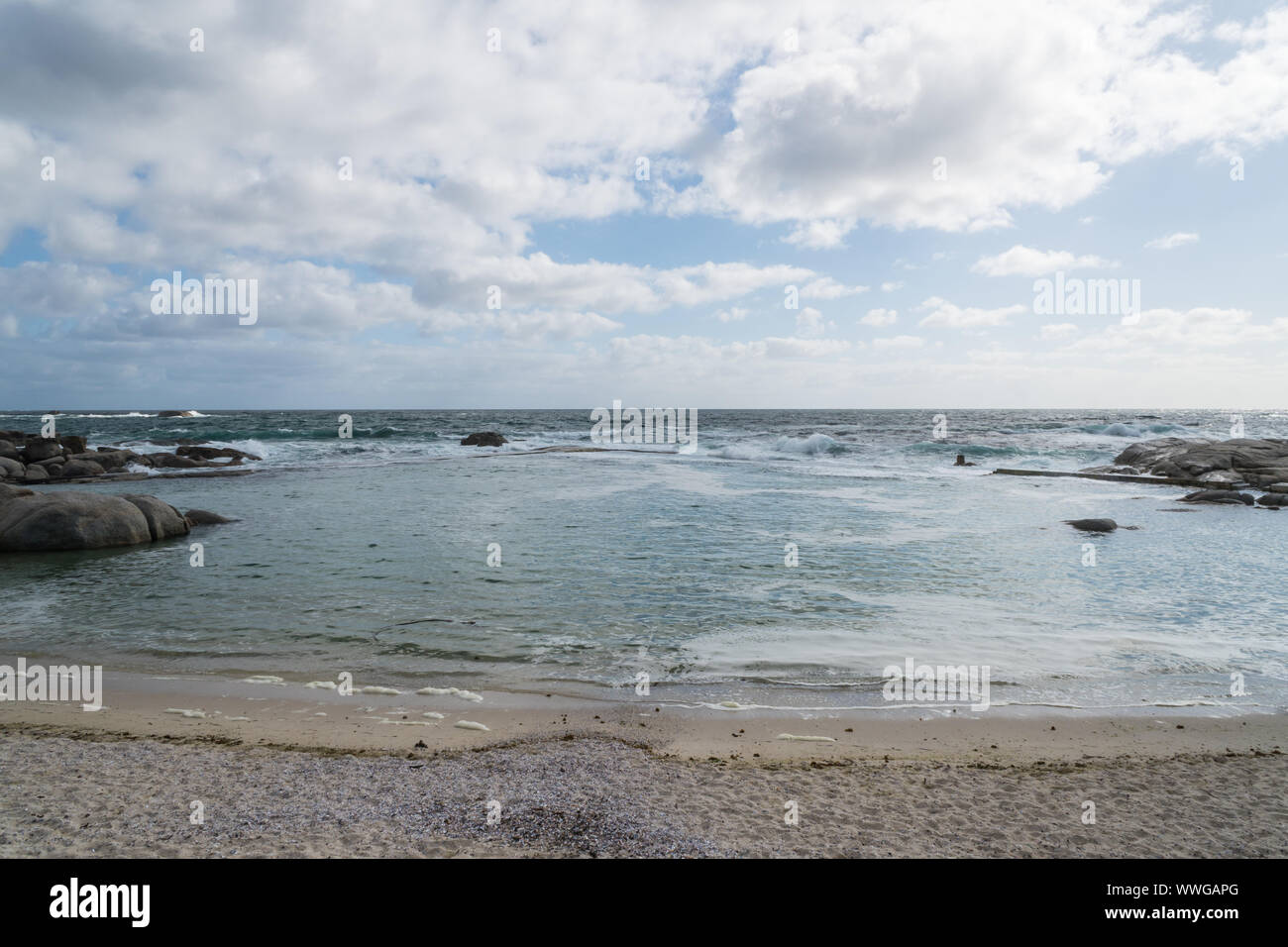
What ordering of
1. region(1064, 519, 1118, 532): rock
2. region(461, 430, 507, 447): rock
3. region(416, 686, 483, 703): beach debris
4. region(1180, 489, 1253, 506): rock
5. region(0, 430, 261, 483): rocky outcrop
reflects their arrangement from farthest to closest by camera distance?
region(461, 430, 507, 447): rock, region(0, 430, 261, 483): rocky outcrop, region(1180, 489, 1253, 506): rock, region(1064, 519, 1118, 532): rock, region(416, 686, 483, 703): beach debris

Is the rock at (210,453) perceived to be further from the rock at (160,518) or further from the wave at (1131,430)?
the wave at (1131,430)

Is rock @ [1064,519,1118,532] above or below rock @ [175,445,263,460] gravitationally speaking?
below

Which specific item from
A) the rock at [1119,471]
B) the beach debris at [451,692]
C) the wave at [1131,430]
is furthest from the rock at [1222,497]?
the wave at [1131,430]

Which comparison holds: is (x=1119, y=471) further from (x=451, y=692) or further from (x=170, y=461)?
(x=170, y=461)

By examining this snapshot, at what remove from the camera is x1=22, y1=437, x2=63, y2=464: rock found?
96.2ft

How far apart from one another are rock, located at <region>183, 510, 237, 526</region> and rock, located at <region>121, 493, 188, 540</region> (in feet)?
2.79

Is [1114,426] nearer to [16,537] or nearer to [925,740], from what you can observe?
[925,740]

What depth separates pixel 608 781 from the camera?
15.4 feet

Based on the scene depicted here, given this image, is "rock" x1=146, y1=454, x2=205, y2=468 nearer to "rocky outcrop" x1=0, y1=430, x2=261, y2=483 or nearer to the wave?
"rocky outcrop" x1=0, y1=430, x2=261, y2=483

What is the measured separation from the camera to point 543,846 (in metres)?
3.78

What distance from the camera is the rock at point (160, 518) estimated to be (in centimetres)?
1493

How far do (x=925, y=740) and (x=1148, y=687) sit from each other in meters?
3.05

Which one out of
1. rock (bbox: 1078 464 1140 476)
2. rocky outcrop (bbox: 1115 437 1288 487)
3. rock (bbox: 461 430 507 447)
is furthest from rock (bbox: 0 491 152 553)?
rock (bbox: 461 430 507 447)

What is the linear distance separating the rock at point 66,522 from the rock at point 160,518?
161 mm
